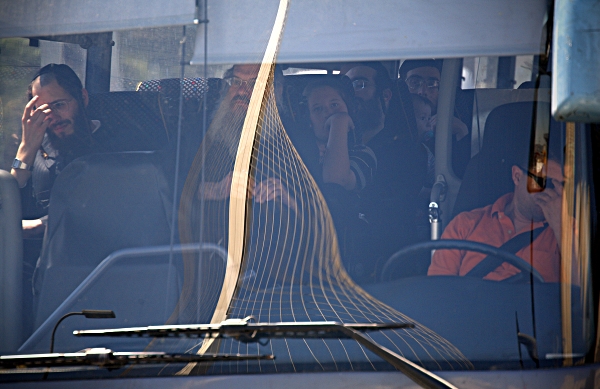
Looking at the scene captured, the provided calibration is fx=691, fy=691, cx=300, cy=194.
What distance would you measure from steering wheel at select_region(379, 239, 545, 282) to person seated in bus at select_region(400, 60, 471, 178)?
0.75 ft

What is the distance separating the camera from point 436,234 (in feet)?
7.30

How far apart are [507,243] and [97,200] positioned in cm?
132

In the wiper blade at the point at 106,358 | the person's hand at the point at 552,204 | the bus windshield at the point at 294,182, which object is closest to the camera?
the wiper blade at the point at 106,358

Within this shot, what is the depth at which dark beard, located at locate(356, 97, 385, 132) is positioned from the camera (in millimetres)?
2246

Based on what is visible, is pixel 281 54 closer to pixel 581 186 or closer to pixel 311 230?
pixel 311 230

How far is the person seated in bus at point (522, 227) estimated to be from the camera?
2.20 meters

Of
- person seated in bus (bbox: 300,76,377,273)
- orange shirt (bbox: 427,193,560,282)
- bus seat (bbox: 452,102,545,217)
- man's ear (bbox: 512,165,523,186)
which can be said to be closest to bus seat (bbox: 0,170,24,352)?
person seated in bus (bbox: 300,76,377,273)

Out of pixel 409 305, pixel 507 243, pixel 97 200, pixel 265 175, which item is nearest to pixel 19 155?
pixel 97 200

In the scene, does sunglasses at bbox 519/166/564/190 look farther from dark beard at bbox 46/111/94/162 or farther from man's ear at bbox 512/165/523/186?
dark beard at bbox 46/111/94/162

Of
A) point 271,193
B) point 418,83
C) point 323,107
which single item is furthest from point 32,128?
point 418,83

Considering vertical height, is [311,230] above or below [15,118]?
below

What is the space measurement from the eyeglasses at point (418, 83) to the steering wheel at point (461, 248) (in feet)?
1.65

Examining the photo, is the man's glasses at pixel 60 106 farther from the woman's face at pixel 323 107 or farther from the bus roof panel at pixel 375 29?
the woman's face at pixel 323 107

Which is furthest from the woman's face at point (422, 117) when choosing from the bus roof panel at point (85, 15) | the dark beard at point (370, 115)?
the bus roof panel at point (85, 15)
